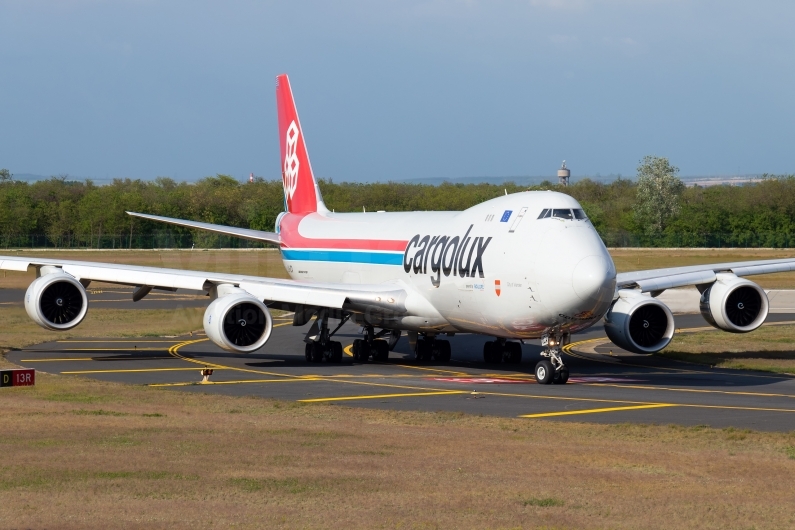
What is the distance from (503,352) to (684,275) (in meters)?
5.67

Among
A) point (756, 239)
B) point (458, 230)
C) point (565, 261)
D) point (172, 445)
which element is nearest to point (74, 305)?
point (458, 230)

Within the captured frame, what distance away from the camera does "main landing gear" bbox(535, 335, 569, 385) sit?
26.6 meters

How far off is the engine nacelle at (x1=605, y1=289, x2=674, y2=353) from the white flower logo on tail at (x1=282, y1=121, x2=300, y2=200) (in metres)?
17.0

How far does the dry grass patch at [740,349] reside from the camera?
105ft

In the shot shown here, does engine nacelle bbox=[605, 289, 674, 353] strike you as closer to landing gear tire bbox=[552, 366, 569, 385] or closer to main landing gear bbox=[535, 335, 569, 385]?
main landing gear bbox=[535, 335, 569, 385]

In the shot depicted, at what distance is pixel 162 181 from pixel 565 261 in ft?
441

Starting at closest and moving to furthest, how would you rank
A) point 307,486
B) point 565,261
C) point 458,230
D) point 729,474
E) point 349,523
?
point 349,523 < point 307,486 < point 729,474 < point 565,261 < point 458,230

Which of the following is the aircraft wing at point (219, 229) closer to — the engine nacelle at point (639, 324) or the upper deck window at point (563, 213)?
the engine nacelle at point (639, 324)

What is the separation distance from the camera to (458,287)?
28.8m

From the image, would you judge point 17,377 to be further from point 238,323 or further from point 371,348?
point 371,348

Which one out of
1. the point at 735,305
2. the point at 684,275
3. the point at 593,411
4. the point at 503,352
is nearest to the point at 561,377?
the point at 593,411

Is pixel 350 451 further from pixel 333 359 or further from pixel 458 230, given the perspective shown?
pixel 333 359

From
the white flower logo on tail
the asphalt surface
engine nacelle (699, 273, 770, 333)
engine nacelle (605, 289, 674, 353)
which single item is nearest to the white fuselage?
the asphalt surface

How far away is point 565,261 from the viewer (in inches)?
989
